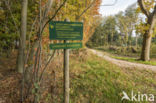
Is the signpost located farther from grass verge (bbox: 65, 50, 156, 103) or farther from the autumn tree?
the autumn tree

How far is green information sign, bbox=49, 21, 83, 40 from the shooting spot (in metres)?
1.65

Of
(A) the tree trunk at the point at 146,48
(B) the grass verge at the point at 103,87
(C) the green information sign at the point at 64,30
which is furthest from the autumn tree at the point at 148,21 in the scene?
(C) the green information sign at the point at 64,30

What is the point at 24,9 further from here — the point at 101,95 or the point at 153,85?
the point at 153,85

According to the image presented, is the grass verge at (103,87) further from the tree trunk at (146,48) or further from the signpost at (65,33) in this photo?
the tree trunk at (146,48)

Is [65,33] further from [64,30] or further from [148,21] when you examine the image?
[148,21]

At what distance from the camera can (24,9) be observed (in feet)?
12.2

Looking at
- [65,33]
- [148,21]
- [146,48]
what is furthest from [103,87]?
[148,21]

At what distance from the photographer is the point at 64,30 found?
1.71 m

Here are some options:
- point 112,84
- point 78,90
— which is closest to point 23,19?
point 78,90

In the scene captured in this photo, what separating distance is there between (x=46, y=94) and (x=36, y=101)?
53cm

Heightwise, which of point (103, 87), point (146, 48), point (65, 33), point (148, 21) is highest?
point (148, 21)

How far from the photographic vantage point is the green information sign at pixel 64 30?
1654 millimetres

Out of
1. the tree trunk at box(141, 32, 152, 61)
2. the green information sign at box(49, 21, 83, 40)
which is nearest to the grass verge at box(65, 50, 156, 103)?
the green information sign at box(49, 21, 83, 40)

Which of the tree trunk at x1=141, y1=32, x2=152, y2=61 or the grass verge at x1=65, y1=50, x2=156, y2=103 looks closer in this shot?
the grass verge at x1=65, y1=50, x2=156, y2=103
